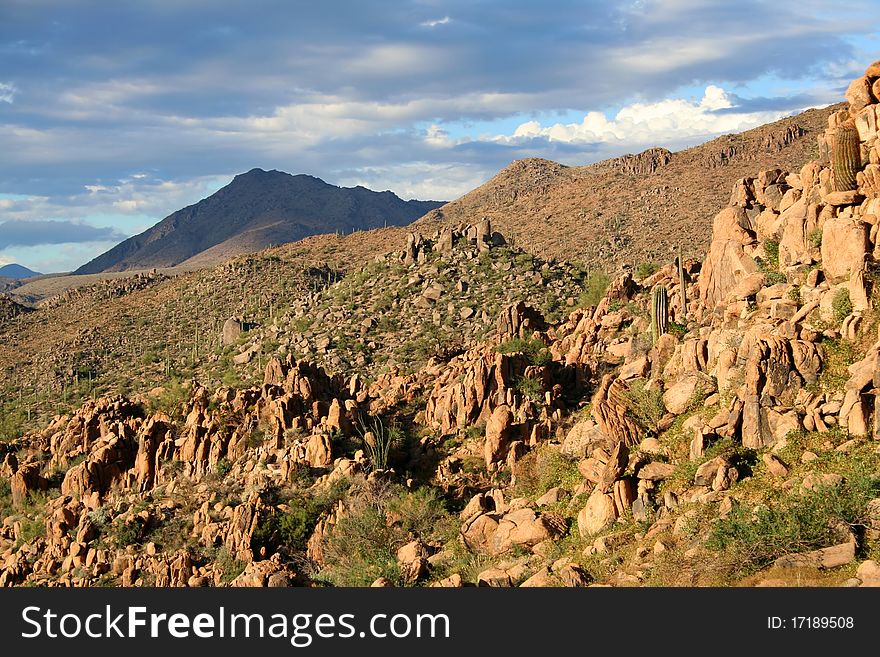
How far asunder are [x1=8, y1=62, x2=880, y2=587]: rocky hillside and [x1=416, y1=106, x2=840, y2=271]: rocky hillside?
4081cm

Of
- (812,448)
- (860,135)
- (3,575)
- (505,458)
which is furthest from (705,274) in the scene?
(3,575)

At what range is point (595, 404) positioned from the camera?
2641 cm

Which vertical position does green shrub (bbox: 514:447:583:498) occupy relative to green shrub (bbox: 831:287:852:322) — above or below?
below

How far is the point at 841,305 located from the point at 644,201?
83.2 meters

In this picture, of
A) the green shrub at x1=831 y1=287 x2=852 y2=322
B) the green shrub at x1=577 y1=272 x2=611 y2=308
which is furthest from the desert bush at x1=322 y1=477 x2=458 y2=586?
the green shrub at x1=577 y1=272 x2=611 y2=308

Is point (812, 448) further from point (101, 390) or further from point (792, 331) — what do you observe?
point (101, 390)

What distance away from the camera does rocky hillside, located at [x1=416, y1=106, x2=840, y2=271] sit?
87.2 meters

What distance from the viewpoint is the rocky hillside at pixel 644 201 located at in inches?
3435

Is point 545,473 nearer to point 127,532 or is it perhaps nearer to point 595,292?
point 127,532

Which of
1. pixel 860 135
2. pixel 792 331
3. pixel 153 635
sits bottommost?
pixel 153 635

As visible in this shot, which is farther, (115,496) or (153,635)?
(115,496)

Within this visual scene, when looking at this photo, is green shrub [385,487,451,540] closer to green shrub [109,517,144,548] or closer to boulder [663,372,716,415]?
boulder [663,372,716,415]

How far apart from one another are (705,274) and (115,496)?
21576 mm

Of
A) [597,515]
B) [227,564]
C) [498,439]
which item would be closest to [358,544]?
[227,564]
